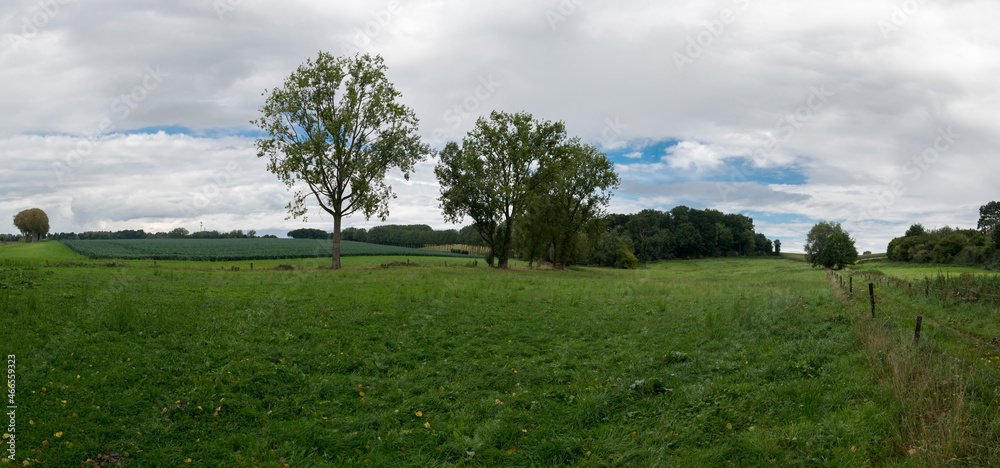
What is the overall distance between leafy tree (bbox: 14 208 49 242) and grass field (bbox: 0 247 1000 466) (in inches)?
4191

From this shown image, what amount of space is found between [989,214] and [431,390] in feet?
429

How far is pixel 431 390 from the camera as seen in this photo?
9.24 m

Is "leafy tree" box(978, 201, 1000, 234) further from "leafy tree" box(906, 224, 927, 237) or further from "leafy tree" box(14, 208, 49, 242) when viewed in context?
"leafy tree" box(14, 208, 49, 242)

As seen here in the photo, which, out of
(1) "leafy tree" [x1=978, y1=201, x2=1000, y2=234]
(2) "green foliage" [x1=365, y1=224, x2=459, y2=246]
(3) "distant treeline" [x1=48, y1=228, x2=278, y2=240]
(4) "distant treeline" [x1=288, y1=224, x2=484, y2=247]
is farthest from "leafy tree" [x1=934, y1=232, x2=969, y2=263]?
(3) "distant treeline" [x1=48, y1=228, x2=278, y2=240]

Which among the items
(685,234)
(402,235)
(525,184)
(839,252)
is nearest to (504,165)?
(525,184)

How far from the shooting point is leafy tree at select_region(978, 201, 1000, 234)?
295ft

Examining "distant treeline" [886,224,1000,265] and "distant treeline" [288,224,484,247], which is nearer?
"distant treeline" [886,224,1000,265]

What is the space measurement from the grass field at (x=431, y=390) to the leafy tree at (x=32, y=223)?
106 m

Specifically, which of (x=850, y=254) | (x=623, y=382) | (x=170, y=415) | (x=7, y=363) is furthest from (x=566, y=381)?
(x=850, y=254)

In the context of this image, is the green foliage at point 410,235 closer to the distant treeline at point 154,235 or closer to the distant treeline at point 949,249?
the distant treeline at point 154,235

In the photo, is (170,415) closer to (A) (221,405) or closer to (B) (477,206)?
(A) (221,405)

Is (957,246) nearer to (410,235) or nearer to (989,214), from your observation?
(989,214)

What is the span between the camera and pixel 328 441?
727 centimetres

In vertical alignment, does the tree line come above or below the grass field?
above
